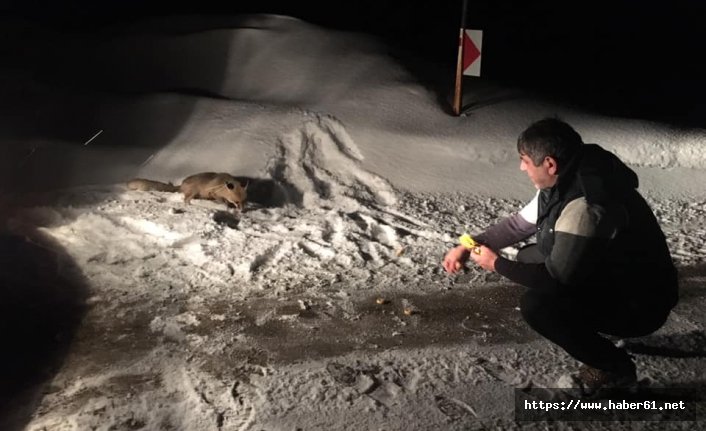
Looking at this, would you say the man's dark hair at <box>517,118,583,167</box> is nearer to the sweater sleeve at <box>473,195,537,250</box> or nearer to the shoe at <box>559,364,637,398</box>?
the sweater sleeve at <box>473,195,537,250</box>

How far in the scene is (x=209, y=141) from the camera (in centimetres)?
743

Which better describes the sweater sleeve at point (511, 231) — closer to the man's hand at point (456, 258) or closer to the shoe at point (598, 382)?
the man's hand at point (456, 258)

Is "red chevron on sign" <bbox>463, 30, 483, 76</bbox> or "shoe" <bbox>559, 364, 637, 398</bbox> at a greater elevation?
"red chevron on sign" <bbox>463, 30, 483, 76</bbox>

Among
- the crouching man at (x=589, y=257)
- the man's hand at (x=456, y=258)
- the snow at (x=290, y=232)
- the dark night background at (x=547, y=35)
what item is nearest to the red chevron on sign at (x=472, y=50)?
the snow at (x=290, y=232)

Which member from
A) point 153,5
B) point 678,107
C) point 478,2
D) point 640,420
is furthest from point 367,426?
point 478,2

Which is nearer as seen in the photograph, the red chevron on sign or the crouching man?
the crouching man

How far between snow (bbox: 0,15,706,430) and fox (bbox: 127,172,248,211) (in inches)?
5.9

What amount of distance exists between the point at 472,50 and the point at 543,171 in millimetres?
5082

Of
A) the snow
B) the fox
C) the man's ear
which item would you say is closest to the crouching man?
the man's ear

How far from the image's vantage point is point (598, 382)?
3436 mm

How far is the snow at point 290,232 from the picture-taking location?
3.54m

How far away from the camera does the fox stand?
6045 millimetres

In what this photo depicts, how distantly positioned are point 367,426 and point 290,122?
4.81 meters

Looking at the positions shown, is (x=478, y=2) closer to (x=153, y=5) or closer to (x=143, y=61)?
(x=153, y=5)
